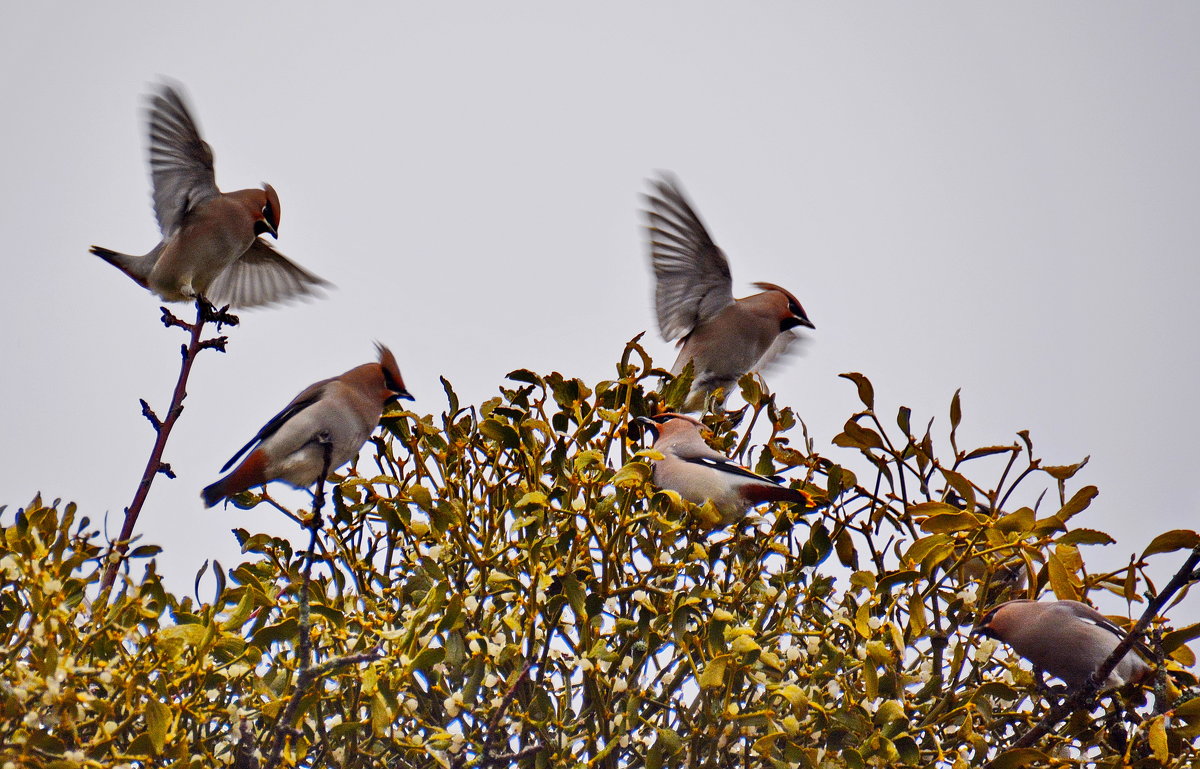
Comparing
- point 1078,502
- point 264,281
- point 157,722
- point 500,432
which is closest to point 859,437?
point 1078,502

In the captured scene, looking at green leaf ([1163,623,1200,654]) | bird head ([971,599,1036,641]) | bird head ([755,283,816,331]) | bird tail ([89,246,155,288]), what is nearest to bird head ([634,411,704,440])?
bird head ([971,599,1036,641])

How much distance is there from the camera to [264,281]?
3527 mm

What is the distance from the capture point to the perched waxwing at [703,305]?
3.36m

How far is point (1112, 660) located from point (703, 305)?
2.10 m

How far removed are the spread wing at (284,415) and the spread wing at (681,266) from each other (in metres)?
1.34

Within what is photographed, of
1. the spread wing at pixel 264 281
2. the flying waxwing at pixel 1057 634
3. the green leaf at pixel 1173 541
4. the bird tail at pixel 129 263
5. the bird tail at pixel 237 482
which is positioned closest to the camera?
the green leaf at pixel 1173 541

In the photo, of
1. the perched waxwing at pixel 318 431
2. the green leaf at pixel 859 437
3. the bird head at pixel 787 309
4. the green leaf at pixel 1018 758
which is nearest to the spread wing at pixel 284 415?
the perched waxwing at pixel 318 431

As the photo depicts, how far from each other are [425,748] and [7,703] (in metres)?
0.53

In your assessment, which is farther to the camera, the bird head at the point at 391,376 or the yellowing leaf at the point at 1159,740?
the bird head at the point at 391,376

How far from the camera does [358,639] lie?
1677mm

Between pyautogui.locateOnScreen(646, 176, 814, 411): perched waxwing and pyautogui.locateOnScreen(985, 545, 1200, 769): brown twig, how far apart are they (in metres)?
1.81

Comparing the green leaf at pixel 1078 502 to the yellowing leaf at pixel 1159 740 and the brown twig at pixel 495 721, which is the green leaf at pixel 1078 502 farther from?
the brown twig at pixel 495 721

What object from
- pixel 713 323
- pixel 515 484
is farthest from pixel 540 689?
pixel 713 323

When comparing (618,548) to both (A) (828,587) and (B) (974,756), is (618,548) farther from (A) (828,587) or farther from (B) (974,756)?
(B) (974,756)
